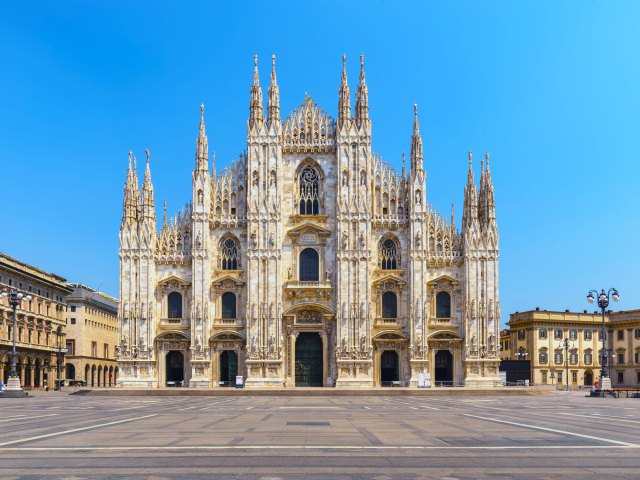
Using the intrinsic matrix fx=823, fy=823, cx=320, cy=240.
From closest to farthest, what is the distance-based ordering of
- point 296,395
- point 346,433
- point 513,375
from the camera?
point 346,433 < point 296,395 < point 513,375

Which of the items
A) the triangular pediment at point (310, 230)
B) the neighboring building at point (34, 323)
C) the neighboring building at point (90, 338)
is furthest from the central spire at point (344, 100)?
the neighboring building at point (90, 338)

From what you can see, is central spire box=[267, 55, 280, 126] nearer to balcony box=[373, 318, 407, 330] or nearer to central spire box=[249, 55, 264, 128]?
central spire box=[249, 55, 264, 128]

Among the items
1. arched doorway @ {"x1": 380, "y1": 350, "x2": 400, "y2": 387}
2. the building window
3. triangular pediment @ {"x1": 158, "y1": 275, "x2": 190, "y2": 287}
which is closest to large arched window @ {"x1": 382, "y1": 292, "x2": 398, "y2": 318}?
arched doorway @ {"x1": 380, "y1": 350, "x2": 400, "y2": 387}

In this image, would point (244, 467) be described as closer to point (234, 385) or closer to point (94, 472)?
point (94, 472)

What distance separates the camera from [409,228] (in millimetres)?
69938

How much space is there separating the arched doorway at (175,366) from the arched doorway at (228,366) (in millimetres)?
3463

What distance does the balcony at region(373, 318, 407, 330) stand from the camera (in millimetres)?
69750

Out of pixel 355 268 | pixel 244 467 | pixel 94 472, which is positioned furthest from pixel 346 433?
pixel 355 268

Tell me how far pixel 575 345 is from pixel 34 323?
70.8 m

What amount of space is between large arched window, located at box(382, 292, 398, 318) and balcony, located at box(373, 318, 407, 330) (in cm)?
51

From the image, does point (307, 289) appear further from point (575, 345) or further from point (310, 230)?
point (575, 345)

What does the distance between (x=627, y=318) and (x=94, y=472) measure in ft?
367

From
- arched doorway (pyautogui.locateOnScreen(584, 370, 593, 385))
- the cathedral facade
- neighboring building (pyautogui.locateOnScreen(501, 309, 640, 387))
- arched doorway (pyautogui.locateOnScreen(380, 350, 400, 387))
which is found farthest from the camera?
arched doorway (pyautogui.locateOnScreen(584, 370, 593, 385))

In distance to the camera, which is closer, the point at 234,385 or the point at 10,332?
the point at 234,385
